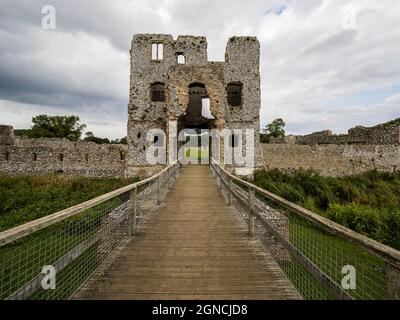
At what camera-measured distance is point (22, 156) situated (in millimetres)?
21359

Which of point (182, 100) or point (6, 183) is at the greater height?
point (182, 100)

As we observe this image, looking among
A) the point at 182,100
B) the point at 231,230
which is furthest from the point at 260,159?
the point at 231,230

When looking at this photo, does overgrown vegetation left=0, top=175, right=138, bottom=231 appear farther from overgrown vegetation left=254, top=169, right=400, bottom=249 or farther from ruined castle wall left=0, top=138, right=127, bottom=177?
overgrown vegetation left=254, top=169, right=400, bottom=249

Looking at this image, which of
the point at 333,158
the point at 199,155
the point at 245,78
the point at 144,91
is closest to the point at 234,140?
the point at 245,78

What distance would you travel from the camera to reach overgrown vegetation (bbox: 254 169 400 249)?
491 inches

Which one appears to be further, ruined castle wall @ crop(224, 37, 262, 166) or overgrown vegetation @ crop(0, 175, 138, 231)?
ruined castle wall @ crop(224, 37, 262, 166)

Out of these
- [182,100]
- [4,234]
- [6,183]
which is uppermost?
[182,100]

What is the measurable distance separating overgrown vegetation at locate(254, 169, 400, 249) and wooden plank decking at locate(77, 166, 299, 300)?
27.0ft

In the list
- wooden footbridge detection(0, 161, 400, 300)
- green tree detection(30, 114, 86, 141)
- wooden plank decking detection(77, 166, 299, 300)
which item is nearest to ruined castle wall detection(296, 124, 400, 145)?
wooden footbridge detection(0, 161, 400, 300)

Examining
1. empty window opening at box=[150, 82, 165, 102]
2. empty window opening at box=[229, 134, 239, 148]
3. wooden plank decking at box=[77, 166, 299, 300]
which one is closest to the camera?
wooden plank decking at box=[77, 166, 299, 300]

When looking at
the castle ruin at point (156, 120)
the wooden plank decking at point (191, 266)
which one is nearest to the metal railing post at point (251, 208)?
the wooden plank decking at point (191, 266)

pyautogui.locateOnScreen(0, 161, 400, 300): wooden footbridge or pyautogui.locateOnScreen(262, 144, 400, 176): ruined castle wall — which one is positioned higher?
pyautogui.locateOnScreen(262, 144, 400, 176): ruined castle wall
